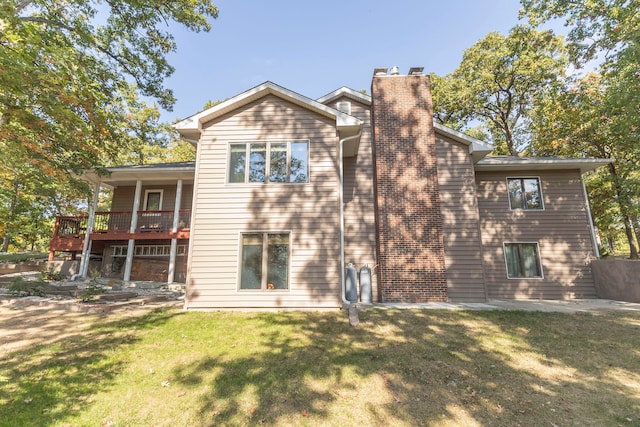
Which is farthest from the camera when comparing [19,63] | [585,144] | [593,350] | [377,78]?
[585,144]

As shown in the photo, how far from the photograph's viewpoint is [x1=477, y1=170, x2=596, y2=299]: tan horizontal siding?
1080 cm

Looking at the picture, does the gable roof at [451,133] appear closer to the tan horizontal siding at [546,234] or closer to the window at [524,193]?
the tan horizontal siding at [546,234]

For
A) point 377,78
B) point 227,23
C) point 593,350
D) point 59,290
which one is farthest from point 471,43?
point 59,290

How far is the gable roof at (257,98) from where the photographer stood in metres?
8.57

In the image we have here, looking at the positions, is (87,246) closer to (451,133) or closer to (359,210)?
(359,210)

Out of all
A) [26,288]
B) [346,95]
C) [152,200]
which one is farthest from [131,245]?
[346,95]

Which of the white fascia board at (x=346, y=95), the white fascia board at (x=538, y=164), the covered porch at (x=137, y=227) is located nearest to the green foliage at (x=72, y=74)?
the covered porch at (x=137, y=227)

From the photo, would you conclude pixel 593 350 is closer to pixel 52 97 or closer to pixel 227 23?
pixel 52 97

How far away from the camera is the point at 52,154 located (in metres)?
9.14

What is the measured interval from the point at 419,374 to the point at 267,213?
226 inches

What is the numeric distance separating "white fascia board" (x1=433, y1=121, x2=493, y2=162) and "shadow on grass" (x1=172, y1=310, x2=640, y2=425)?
20.3ft

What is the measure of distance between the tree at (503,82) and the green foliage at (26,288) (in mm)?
25697

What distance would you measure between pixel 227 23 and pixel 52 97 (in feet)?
29.9

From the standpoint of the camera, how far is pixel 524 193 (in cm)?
1164
